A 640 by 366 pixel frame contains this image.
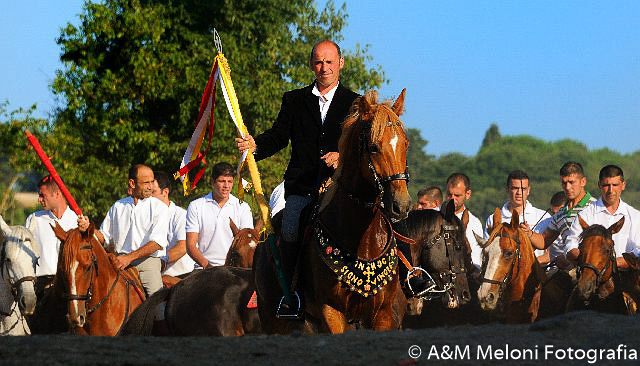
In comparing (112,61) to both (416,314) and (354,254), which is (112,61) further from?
(354,254)

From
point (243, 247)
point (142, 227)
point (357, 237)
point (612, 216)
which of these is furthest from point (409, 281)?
point (612, 216)

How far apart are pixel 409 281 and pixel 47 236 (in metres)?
6.16

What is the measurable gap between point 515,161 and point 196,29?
8823cm

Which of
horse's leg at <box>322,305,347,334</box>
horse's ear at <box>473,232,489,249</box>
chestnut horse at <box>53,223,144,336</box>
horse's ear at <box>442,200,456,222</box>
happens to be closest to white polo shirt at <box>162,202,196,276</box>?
chestnut horse at <box>53,223,144,336</box>

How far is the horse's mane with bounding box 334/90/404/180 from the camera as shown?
8312 millimetres

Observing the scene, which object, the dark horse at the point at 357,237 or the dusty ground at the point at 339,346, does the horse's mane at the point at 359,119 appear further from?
the dusty ground at the point at 339,346

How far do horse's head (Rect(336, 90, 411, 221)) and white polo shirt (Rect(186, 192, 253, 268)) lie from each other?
641cm

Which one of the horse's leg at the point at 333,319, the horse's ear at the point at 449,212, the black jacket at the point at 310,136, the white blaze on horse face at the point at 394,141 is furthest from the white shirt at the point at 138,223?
the white blaze on horse face at the point at 394,141

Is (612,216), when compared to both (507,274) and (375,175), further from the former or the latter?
(375,175)

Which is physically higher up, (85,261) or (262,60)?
(262,60)

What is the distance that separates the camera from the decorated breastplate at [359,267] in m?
8.44

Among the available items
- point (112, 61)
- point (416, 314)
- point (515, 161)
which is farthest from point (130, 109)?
point (515, 161)

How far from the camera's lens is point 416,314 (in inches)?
512

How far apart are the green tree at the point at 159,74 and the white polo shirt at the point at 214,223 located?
1962 cm
